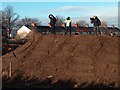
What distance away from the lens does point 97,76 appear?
68.3ft

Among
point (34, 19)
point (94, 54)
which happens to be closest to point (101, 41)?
point (94, 54)

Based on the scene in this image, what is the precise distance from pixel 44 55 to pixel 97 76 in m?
4.93

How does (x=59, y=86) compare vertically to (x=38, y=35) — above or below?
below

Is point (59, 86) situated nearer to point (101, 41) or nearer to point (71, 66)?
point (71, 66)

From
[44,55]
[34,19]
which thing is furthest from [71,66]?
[34,19]

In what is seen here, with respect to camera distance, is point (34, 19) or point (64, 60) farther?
point (34, 19)

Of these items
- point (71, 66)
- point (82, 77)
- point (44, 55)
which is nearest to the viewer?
Result: point (82, 77)

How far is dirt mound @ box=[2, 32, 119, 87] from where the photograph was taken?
21.1 meters

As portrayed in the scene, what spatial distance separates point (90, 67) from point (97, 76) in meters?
1.21

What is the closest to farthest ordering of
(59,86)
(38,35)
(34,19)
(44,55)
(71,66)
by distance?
(59,86)
(71,66)
(44,55)
(38,35)
(34,19)

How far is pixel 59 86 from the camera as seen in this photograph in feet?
62.1

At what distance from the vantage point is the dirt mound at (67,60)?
829 inches

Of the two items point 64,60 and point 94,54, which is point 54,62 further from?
point 94,54

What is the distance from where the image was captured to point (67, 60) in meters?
22.9
